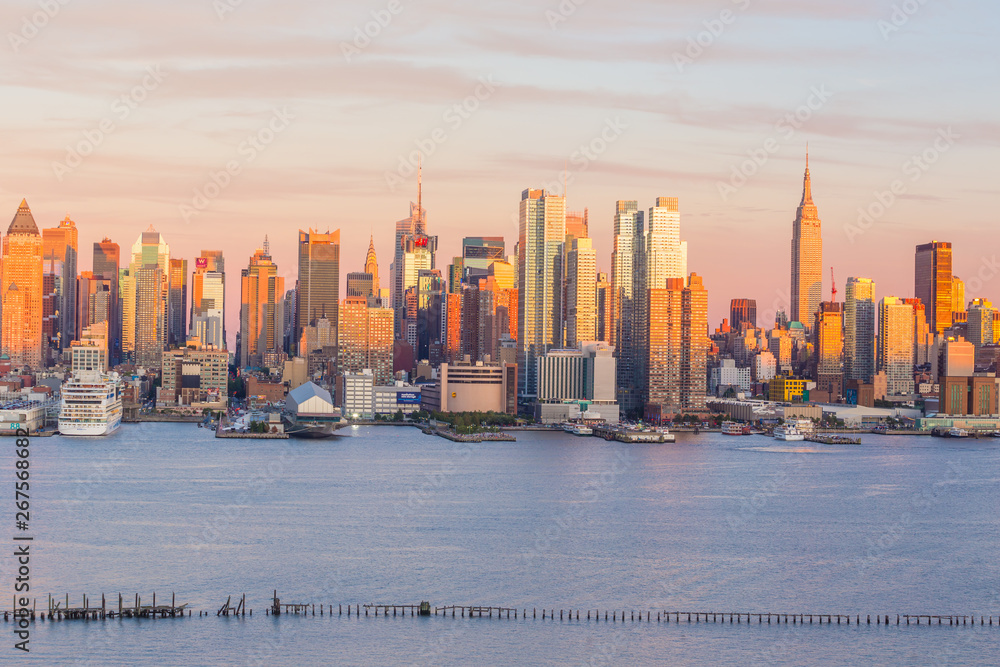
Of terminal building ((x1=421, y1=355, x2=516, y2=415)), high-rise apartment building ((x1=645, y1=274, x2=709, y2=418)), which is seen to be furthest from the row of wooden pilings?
high-rise apartment building ((x1=645, y1=274, x2=709, y2=418))

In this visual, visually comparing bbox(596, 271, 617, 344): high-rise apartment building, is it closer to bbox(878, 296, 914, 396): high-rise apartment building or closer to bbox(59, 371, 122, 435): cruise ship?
bbox(878, 296, 914, 396): high-rise apartment building

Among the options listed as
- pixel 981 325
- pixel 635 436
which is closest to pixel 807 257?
pixel 981 325

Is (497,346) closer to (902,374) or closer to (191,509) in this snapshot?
(902,374)

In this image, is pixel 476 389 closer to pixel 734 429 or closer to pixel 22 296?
pixel 734 429

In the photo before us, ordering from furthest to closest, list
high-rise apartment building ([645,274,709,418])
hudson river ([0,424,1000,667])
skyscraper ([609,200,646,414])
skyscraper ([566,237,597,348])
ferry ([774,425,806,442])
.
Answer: skyscraper ([566,237,597,348]), skyscraper ([609,200,646,414]), high-rise apartment building ([645,274,709,418]), ferry ([774,425,806,442]), hudson river ([0,424,1000,667])

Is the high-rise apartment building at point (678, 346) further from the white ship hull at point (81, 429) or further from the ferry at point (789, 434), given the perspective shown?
the white ship hull at point (81, 429)

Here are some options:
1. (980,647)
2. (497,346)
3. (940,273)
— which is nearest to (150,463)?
(980,647)

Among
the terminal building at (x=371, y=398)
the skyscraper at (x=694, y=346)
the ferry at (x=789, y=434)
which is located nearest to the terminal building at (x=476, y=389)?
the terminal building at (x=371, y=398)
